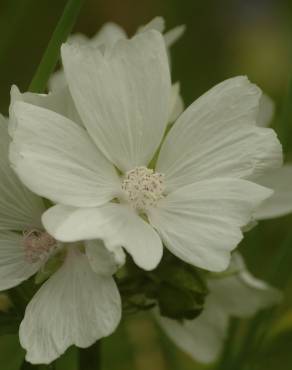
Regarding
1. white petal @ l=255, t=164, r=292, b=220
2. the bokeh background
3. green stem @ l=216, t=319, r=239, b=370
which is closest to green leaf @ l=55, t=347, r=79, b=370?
green stem @ l=216, t=319, r=239, b=370

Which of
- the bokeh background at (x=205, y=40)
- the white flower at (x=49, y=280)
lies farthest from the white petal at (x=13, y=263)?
the bokeh background at (x=205, y=40)

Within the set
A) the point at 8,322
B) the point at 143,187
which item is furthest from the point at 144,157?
the point at 8,322

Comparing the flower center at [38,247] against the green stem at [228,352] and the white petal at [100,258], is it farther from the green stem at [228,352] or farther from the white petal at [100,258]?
the green stem at [228,352]

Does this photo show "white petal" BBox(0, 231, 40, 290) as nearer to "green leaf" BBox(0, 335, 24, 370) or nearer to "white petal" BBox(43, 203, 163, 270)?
"white petal" BBox(43, 203, 163, 270)

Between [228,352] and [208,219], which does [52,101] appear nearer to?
[208,219]

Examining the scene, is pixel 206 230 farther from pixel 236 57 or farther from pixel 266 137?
pixel 236 57

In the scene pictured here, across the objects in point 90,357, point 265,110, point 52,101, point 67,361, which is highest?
point 52,101

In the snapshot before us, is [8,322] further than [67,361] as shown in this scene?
No
